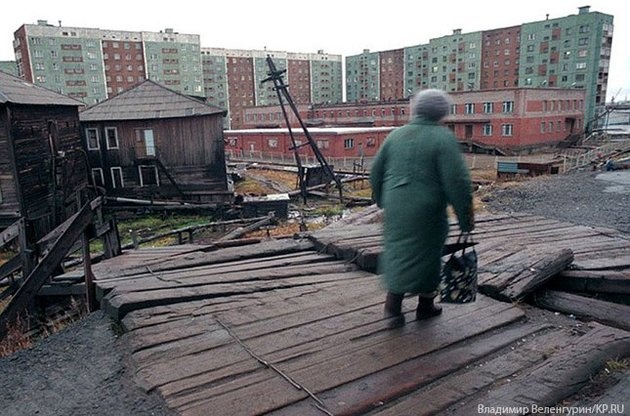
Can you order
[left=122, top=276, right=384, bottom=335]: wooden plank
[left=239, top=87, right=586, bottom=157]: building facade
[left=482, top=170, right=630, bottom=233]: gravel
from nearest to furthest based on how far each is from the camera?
[left=122, top=276, right=384, bottom=335]: wooden plank
[left=482, top=170, right=630, bottom=233]: gravel
[left=239, top=87, right=586, bottom=157]: building facade

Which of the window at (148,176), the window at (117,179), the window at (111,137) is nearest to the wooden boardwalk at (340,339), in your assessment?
the window at (148,176)

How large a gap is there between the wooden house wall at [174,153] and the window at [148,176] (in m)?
0.20

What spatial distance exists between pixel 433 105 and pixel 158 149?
24444mm

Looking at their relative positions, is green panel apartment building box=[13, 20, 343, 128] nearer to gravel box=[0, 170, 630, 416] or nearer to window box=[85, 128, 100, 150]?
window box=[85, 128, 100, 150]

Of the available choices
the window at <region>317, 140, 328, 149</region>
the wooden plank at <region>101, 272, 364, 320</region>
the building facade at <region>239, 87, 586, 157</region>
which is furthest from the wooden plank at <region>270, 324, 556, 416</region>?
the window at <region>317, 140, 328, 149</region>

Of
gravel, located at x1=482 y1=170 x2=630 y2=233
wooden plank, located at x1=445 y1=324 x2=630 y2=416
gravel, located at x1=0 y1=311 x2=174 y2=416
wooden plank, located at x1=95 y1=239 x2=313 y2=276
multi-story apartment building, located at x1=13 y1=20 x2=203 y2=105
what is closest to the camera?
wooden plank, located at x1=445 y1=324 x2=630 y2=416

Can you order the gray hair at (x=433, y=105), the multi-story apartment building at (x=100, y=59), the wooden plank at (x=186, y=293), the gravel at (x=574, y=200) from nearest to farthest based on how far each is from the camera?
1. the gray hair at (x=433, y=105)
2. the wooden plank at (x=186, y=293)
3. the gravel at (x=574, y=200)
4. the multi-story apartment building at (x=100, y=59)

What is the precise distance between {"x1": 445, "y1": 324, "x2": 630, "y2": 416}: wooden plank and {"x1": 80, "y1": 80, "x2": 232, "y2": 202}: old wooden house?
902 inches

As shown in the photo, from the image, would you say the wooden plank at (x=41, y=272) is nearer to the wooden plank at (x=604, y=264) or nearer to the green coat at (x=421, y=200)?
the green coat at (x=421, y=200)

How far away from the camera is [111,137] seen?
25125mm

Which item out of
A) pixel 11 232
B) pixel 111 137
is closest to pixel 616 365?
pixel 11 232

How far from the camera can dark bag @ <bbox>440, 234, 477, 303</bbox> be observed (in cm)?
317

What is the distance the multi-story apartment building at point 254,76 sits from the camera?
87875 mm

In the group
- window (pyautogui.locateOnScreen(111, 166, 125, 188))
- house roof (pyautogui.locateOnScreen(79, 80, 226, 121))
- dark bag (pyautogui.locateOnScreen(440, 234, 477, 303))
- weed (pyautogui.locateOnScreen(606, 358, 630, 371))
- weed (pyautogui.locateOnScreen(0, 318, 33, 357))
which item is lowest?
window (pyautogui.locateOnScreen(111, 166, 125, 188))
